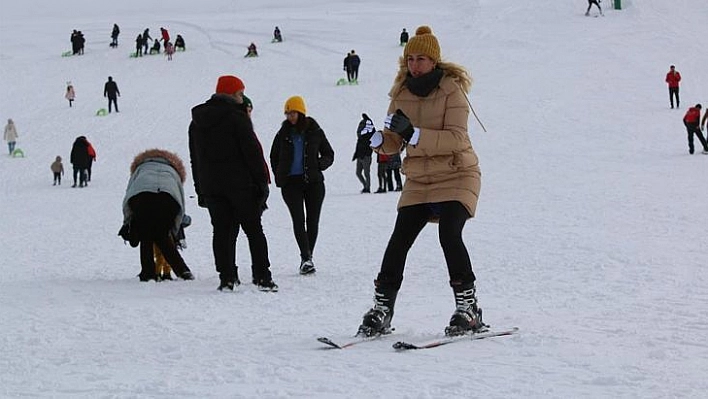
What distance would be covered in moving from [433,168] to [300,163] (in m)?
4.06

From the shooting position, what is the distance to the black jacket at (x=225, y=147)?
25.6ft

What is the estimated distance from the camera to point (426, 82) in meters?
5.45

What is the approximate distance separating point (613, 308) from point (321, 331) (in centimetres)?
196

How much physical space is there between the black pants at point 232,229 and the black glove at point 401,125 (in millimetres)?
2805

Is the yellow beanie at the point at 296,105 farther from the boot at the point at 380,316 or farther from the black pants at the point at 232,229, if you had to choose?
the boot at the point at 380,316

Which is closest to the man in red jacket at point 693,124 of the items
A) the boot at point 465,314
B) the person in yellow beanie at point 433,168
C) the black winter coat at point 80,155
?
the black winter coat at point 80,155

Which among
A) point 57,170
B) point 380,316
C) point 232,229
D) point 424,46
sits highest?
point 424,46

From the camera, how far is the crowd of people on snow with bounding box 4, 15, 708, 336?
548cm

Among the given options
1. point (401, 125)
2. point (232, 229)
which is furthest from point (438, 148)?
point (232, 229)

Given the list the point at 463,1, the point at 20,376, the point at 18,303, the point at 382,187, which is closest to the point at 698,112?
the point at 382,187

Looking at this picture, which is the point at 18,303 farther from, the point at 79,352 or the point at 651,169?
the point at 651,169

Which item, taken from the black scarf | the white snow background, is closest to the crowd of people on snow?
the black scarf

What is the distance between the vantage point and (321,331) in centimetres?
598

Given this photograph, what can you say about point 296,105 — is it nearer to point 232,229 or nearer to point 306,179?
point 306,179
